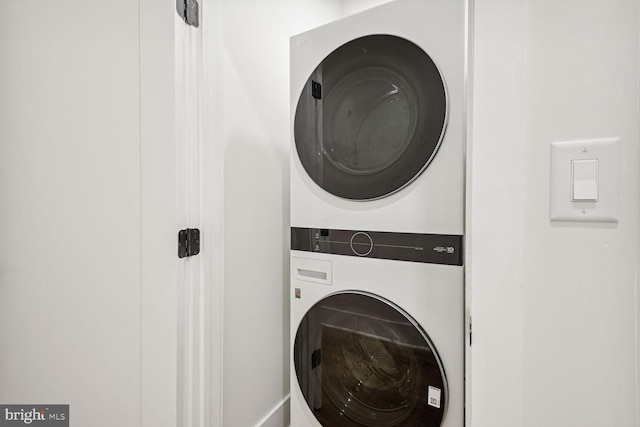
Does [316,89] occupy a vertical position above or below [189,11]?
below

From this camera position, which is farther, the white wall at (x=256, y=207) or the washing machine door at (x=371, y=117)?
the white wall at (x=256, y=207)

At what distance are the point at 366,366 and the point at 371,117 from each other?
3.05 feet

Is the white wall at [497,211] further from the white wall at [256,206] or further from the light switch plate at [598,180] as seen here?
the white wall at [256,206]

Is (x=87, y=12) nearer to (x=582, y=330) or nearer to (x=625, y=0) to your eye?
(x=625, y=0)

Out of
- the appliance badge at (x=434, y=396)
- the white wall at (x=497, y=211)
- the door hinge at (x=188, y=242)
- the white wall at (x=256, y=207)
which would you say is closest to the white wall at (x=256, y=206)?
the white wall at (x=256, y=207)

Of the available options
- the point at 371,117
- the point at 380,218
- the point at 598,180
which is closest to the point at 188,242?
the point at 380,218

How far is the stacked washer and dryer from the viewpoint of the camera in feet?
3.28

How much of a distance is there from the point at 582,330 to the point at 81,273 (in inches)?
48.3

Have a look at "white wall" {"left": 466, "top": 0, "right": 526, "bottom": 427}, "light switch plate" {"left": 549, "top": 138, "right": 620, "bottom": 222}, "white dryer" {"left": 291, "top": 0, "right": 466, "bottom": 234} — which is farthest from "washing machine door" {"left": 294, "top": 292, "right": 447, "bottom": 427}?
"light switch plate" {"left": 549, "top": 138, "right": 620, "bottom": 222}

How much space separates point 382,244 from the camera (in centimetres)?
112

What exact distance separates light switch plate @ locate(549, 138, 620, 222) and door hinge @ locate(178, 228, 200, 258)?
3.18ft

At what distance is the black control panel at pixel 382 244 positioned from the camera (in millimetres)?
1008

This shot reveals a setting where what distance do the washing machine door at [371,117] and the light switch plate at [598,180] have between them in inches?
22.0

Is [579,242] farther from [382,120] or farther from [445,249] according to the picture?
[382,120]
